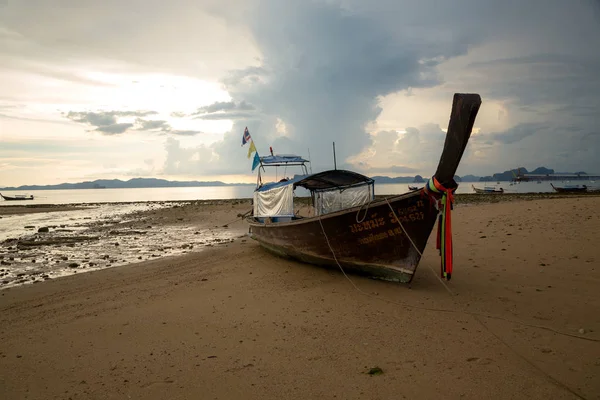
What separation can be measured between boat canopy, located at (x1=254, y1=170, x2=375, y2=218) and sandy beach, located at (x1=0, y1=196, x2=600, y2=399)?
2938 millimetres

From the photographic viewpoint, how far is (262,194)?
14.6 metres

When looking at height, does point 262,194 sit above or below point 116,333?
above

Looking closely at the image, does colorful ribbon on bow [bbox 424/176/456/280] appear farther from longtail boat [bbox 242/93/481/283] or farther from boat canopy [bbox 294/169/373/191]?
boat canopy [bbox 294/169/373/191]

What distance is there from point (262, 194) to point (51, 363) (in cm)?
992

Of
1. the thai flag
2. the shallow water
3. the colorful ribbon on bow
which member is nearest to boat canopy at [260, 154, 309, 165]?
the thai flag

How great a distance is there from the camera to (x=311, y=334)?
231 inches

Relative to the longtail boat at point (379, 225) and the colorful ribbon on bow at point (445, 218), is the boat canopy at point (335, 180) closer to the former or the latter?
the longtail boat at point (379, 225)

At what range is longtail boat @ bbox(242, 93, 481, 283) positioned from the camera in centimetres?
662

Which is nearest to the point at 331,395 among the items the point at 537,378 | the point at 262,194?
the point at 537,378

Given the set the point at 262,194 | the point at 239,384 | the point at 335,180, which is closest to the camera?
the point at 239,384

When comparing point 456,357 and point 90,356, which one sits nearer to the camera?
point 456,357

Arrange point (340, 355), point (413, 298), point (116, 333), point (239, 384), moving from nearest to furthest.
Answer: point (239, 384)
point (340, 355)
point (116, 333)
point (413, 298)

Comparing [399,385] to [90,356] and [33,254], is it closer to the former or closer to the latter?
[90,356]

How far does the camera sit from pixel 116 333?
6203 mm
